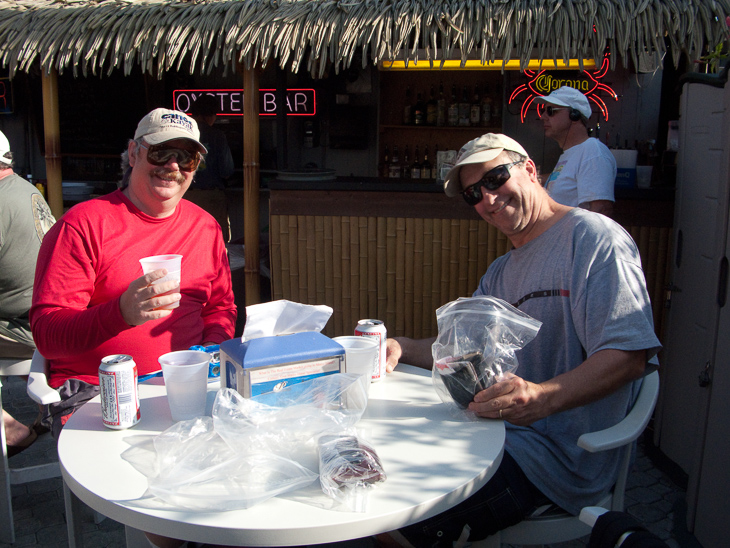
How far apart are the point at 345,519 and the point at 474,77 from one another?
7.47 m

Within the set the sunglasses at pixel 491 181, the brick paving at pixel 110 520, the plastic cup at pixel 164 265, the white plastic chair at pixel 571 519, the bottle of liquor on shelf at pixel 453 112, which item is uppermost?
the bottle of liquor on shelf at pixel 453 112

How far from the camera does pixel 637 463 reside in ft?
11.6

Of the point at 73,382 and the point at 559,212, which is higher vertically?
the point at 559,212

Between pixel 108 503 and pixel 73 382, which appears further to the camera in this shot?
pixel 73 382

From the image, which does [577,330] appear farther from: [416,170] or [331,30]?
[416,170]

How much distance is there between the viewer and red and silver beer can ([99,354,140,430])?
1.59 meters

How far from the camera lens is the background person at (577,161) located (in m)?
3.83

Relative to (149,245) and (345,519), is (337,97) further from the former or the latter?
(345,519)

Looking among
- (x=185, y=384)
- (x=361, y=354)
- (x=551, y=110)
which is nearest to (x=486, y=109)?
(x=551, y=110)

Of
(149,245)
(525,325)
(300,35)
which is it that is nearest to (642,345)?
(525,325)

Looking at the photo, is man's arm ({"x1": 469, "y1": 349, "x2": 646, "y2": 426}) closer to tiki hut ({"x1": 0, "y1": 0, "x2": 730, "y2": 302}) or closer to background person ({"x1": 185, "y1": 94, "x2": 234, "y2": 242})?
tiki hut ({"x1": 0, "y1": 0, "x2": 730, "y2": 302})

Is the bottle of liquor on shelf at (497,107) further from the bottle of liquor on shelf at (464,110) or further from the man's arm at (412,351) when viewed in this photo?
the man's arm at (412,351)

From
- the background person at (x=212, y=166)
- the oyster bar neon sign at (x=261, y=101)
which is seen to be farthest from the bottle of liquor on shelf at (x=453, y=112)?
the background person at (x=212, y=166)

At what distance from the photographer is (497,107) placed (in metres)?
7.77
